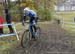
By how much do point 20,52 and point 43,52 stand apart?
2.75 ft

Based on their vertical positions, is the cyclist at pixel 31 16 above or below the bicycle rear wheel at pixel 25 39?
above

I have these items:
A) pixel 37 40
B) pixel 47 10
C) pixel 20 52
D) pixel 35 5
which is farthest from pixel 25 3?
pixel 20 52

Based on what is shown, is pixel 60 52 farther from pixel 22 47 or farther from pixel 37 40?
pixel 37 40

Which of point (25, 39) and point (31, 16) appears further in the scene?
point (31, 16)

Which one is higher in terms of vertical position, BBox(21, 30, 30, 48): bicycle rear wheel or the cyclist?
the cyclist

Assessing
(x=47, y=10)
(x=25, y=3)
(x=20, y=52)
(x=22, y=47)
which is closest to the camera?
(x=20, y=52)

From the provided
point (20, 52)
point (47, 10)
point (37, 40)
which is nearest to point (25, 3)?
point (47, 10)

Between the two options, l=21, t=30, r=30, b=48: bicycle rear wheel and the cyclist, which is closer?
l=21, t=30, r=30, b=48: bicycle rear wheel

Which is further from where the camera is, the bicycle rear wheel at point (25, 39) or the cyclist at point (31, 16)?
the cyclist at point (31, 16)

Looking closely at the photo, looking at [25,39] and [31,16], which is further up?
[31,16]

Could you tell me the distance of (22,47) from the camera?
10500 millimetres

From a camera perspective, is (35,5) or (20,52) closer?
(20,52)

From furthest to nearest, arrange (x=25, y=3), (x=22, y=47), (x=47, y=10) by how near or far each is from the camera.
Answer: (x=47, y=10), (x=25, y=3), (x=22, y=47)

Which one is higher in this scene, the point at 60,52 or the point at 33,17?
the point at 33,17
